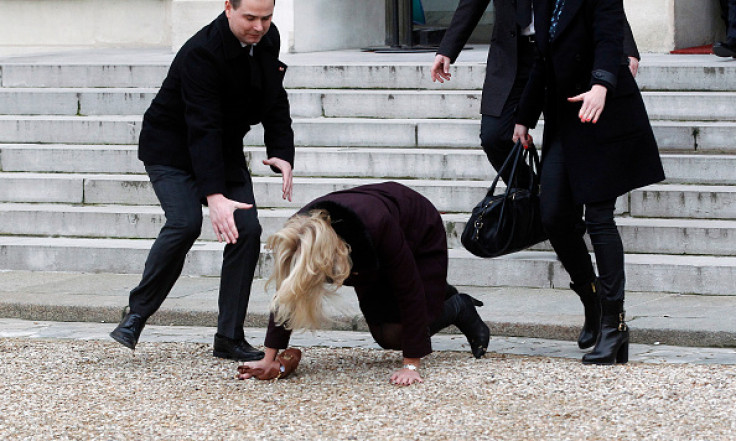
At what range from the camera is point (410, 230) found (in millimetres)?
5289

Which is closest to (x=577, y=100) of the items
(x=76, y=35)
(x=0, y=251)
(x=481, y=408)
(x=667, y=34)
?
(x=481, y=408)

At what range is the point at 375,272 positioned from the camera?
4973mm

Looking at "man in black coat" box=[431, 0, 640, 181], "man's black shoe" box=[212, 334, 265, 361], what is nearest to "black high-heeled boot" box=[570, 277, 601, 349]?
"man in black coat" box=[431, 0, 640, 181]

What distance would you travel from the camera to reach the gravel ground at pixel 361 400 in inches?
178

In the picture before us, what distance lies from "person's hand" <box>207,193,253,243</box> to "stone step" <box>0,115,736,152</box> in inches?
139

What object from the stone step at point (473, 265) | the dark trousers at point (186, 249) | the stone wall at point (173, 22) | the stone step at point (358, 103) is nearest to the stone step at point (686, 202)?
the stone step at point (473, 265)

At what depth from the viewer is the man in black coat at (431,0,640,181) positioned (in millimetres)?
6133

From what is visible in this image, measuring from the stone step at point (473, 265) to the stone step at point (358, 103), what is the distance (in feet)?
5.82

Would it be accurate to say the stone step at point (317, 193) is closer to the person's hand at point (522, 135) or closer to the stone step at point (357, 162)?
the stone step at point (357, 162)

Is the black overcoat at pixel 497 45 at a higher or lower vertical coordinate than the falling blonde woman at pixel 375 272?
higher

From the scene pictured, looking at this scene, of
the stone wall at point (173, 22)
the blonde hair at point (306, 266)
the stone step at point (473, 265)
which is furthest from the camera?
the stone wall at point (173, 22)

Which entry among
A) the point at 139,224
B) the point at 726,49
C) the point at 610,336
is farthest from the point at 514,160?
the point at 726,49

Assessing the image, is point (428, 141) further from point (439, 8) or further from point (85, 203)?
point (439, 8)

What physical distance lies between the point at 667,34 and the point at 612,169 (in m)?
6.14
